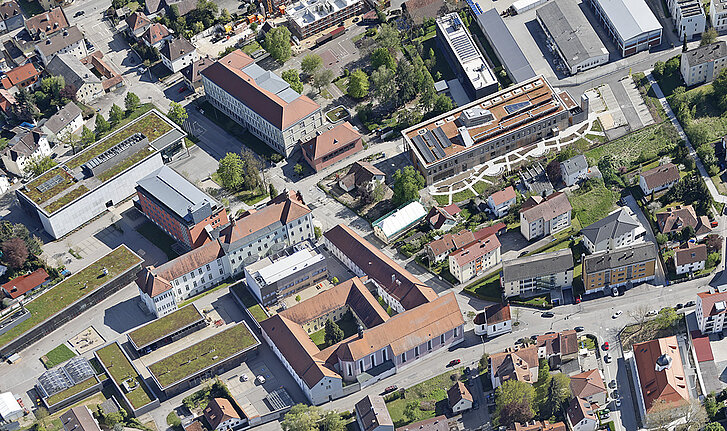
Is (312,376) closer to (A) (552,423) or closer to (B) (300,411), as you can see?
(B) (300,411)

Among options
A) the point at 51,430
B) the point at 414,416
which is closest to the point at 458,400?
the point at 414,416

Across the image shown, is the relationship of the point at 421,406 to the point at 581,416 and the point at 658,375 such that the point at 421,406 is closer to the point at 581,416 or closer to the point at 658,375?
the point at 581,416

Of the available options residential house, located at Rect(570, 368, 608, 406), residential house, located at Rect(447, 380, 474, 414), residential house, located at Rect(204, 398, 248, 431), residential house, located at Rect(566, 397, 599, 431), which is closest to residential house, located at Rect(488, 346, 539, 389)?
residential house, located at Rect(447, 380, 474, 414)

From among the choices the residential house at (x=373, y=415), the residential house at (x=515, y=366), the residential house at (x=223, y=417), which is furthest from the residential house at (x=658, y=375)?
the residential house at (x=223, y=417)

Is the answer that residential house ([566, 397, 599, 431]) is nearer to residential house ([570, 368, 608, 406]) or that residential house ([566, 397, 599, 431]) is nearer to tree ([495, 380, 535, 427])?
residential house ([570, 368, 608, 406])

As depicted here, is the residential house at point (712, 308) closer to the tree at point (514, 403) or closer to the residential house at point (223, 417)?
the tree at point (514, 403)

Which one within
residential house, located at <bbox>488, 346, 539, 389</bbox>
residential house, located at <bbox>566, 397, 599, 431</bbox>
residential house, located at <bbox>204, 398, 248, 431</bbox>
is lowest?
residential house, located at <bbox>566, 397, 599, 431</bbox>
